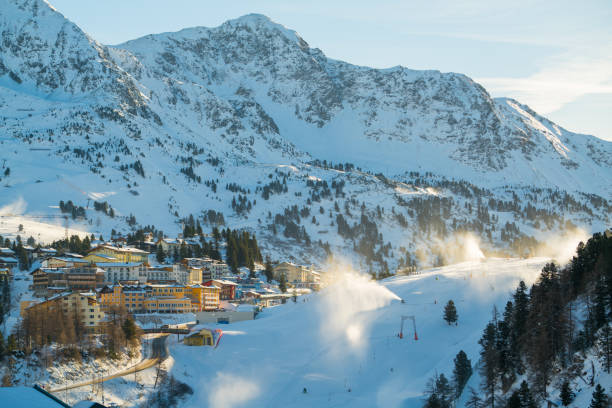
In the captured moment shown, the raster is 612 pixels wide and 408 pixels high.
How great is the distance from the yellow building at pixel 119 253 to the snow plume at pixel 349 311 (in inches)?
1638

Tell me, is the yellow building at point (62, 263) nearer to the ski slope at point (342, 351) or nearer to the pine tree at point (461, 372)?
the ski slope at point (342, 351)

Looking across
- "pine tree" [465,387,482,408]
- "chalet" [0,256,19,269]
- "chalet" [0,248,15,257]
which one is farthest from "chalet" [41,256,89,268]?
"pine tree" [465,387,482,408]

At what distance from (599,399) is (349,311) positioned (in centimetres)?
5936

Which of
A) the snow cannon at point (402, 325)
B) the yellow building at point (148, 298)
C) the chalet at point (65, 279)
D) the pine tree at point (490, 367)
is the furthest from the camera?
the chalet at point (65, 279)

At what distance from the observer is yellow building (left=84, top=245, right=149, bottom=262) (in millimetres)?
135675

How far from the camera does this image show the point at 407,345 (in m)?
86.4

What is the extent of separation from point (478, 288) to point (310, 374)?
40548mm

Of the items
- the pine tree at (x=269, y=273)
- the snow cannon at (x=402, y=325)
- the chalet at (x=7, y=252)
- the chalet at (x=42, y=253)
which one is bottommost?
the pine tree at (x=269, y=273)

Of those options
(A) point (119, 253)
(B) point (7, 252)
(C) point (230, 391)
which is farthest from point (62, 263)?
(C) point (230, 391)

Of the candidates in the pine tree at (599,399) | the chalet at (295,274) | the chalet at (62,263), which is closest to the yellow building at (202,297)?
the chalet at (62,263)

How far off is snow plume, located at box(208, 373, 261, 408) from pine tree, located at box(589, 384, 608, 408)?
128ft

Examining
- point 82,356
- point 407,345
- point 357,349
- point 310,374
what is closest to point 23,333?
point 82,356

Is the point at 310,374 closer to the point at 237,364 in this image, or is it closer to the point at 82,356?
the point at 237,364

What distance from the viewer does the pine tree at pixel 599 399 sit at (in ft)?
153
